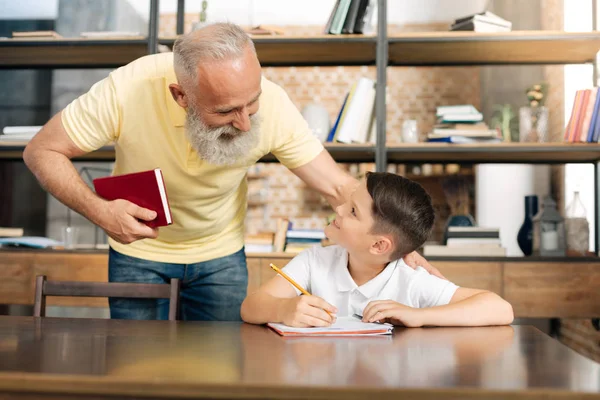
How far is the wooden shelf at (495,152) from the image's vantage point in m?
2.57

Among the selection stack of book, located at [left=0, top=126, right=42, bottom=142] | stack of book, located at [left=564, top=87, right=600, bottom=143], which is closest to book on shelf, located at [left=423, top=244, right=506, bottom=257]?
stack of book, located at [left=564, top=87, right=600, bottom=143]

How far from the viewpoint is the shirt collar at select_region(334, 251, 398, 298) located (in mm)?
1421

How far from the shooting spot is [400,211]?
145 centimetres

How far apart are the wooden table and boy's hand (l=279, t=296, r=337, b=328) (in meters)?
0.05

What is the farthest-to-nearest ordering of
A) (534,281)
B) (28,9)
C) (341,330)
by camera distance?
(28,9) → (534,281) → (341,330)

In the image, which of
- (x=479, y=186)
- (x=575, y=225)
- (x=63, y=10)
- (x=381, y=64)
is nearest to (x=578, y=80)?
(x=575, y=225)

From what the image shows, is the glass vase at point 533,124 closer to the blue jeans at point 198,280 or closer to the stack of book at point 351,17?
the stack of book at point 351,17

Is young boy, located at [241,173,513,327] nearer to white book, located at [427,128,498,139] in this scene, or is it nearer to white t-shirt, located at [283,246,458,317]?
white t-shirt, located at [283,246,458,317]

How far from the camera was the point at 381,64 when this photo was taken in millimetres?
2596

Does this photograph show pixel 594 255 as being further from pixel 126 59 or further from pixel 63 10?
pixel 63 10

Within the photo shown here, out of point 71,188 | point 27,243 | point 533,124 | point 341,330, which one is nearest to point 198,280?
point 71,188

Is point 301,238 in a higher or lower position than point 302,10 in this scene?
lower

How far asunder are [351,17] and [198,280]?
138 centimetres

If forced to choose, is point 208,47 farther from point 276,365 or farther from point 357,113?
point 357,113
